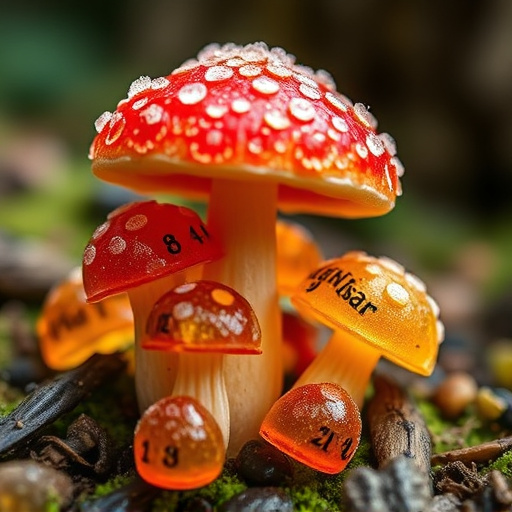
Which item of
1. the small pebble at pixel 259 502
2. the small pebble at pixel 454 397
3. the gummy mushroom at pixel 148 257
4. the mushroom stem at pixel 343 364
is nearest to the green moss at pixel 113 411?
the gummy mushroom at pixel 148 257

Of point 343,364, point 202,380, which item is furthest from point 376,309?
point 202,380

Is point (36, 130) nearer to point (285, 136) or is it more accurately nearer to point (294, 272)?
point (294, 272)

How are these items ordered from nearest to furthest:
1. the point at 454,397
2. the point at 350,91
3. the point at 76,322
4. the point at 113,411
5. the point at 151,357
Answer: the point at 151,357 < the point at 113,411 < the point at 76,322 < the point at 454,397 < the point at 350,91

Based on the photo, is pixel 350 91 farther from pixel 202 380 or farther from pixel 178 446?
pixel 178 446

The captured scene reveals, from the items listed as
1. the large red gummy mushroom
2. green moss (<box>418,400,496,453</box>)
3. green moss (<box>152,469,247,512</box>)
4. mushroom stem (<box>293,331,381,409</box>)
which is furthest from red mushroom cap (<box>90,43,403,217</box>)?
green moss (<box>418,400,496,453</box>)

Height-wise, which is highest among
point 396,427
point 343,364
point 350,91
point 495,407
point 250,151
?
point 250,151

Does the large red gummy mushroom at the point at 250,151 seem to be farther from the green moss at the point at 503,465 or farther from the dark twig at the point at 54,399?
the green moss at the point at 503,465
